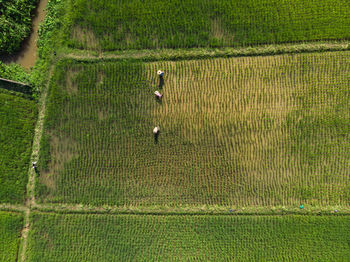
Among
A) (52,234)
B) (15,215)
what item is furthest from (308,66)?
(15,215)

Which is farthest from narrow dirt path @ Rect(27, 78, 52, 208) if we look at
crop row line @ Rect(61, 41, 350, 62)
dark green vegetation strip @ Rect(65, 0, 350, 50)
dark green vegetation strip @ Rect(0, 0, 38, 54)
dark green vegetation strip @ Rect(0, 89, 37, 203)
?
dark green vegetation strip @ Rect(65, 0, 350, 50)

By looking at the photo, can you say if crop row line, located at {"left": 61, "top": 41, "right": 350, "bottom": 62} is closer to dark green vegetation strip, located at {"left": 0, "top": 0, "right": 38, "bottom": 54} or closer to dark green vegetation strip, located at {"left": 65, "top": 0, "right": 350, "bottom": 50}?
dark green vegetation strip, located at {"left": 65, "top": 0, "right": 350, "bottom": 50}

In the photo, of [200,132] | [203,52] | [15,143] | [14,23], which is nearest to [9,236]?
[15,143]

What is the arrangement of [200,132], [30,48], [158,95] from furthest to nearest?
[30,48] < [200,132] < [158,95]

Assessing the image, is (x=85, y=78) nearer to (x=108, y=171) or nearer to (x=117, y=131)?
(x=117, y=131)

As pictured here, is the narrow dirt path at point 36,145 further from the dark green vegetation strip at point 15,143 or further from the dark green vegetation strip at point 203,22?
the dark green vegetation strip at point 203,22

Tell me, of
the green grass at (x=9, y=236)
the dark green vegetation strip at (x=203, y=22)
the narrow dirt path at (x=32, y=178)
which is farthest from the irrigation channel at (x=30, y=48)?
the green grass at (x=9, y=236)

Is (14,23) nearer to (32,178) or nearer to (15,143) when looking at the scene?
(15,143)
